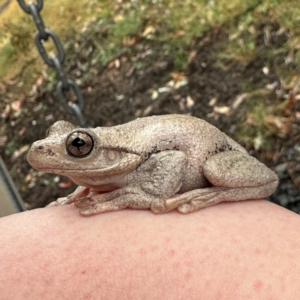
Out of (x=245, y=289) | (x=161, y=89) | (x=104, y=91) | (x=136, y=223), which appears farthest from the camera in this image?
(x=104, y=91)

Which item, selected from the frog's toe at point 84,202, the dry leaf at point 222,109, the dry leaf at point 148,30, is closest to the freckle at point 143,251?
the frog's toe at point 84,202

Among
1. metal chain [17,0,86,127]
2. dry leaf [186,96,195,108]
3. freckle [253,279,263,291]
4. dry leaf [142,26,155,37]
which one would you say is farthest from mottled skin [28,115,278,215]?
dry leaf [142,26,155,37]

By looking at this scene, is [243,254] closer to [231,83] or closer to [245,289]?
[245,289]

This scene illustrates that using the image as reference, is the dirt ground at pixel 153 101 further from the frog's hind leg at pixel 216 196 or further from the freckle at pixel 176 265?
the freckle at pixel 176 265

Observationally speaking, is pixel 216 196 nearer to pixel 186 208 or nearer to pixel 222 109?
pixel 186 208

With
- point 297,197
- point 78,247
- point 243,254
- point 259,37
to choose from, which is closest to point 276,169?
point 297,197

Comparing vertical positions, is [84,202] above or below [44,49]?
below

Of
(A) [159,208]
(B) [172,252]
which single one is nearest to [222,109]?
(A) [159,208]
